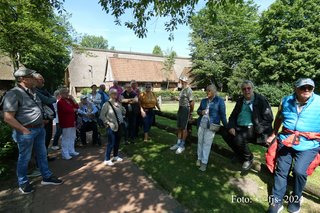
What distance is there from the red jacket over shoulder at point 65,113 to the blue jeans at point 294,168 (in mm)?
4739

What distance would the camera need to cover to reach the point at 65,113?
19.1ft

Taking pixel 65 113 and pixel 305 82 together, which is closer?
pixel 305 82

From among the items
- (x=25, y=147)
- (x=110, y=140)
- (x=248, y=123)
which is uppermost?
(x=248, y=123)

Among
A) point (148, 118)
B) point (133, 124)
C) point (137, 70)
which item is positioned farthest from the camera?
point (137, 70)

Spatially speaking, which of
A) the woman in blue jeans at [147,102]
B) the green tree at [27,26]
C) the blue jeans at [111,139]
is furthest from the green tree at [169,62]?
Answer: the blue jeans at [111,139]

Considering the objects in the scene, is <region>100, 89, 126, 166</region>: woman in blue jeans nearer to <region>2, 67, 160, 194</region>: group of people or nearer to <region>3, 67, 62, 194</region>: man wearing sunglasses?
<region>2, 67, 160, 194</region>: group of people

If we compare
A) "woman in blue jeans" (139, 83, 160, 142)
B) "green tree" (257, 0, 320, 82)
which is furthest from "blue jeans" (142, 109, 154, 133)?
"green tree" (257, 0, 320, 82)

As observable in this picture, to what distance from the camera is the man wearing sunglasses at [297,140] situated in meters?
3.23

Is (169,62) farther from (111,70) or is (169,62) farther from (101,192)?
(101,192)

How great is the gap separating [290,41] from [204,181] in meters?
29.7

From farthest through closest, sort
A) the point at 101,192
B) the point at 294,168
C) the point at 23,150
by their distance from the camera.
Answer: the point at 101,192, the point at 23,150, the point at 294,168

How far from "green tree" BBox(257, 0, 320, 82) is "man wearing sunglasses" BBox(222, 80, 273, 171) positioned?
88.5 feet

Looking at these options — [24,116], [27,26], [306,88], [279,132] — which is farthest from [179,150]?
[27,26]

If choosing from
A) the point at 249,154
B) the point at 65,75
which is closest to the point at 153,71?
the point at 65,75
